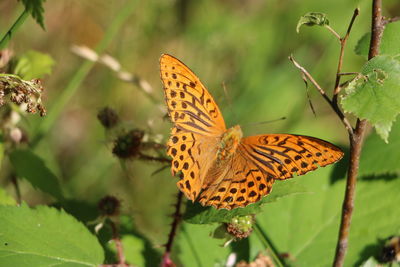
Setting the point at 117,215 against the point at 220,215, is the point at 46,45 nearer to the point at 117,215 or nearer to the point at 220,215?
the point at 117,215

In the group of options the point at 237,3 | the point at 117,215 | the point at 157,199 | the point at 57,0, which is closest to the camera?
the point at 117,215

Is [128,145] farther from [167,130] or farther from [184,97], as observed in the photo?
[167,130]

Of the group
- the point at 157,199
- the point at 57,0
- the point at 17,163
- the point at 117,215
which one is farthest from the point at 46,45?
the point at 117,215

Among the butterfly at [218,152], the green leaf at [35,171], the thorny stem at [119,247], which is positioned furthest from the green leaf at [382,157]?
the green leaf at [35,171]

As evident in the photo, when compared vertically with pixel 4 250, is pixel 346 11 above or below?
above

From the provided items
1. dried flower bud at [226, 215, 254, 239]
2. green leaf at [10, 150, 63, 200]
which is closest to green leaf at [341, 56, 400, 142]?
dried flower bud at [226, 215, 254, 239]

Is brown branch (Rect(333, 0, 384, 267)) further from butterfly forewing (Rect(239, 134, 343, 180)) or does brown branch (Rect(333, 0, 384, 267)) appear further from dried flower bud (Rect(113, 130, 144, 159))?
dried flower bud (Rect(113, 130, 144, 159))

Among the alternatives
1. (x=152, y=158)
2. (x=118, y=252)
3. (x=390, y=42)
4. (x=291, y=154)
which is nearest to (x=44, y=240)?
(x=118, y=252)
